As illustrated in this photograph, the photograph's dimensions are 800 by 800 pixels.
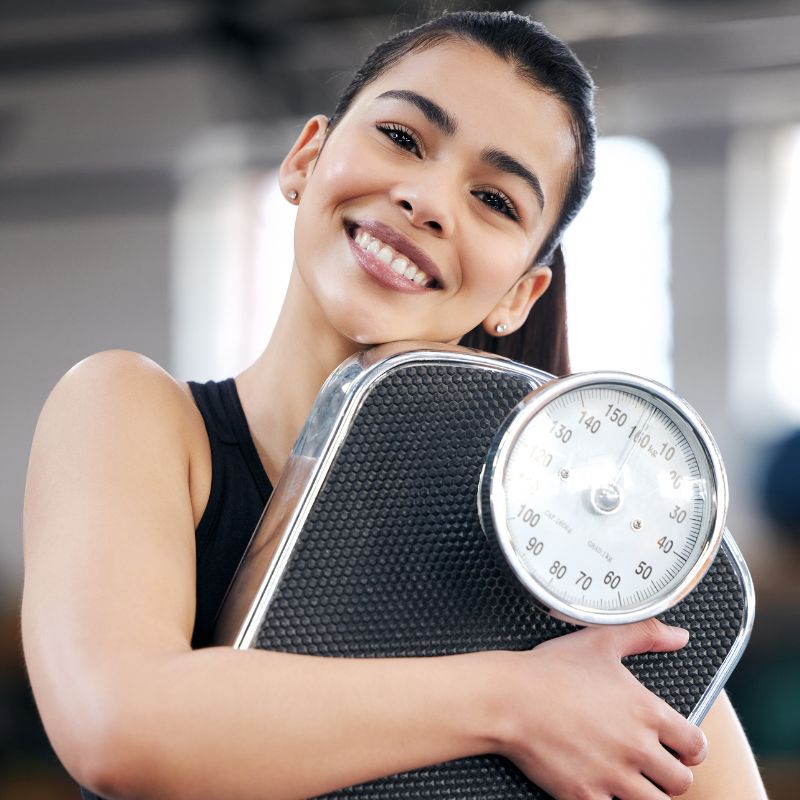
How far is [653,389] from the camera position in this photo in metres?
0.85

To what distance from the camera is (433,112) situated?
1.01 meters

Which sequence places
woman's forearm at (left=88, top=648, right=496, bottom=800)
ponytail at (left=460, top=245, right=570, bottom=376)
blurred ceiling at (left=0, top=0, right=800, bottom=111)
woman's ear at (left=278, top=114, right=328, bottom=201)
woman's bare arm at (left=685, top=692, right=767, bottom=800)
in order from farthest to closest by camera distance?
blurred ceiling at (left=0, top=0, right=800, bottom=111) < ponytail at (left=460, top=245, right=570, bottom=376) < woman's ear at (left=278, top=114, right=328, bottom=201) < woman's bare arm at (left=685, top=692, right=767, bottom=800) < woman's forearm at (left=88, top=648, right=496, bottom=800)

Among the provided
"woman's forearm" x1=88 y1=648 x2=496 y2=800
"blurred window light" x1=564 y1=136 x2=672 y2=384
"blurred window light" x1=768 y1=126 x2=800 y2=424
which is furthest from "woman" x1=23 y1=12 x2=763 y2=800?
"blurred window light" x1=768 y1=126 x2=800 y2=424

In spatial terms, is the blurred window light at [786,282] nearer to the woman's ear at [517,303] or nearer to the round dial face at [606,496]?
the woman's ear at [517,303]

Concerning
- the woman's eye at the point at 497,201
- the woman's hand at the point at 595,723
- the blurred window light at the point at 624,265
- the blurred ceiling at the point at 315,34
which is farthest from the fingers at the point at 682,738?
the blurred window light at the point at 624,265

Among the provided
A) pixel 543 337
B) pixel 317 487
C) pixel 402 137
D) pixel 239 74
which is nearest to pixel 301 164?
pixel 402 137

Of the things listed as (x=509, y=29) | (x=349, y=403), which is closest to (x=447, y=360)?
(x=349, y=403)

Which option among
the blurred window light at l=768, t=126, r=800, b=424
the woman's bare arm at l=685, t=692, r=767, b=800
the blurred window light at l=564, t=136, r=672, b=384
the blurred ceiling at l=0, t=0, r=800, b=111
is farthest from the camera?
the blurred window light at l=768, t=126, r=800, b=424

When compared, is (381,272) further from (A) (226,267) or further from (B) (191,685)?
(A) (226,267)

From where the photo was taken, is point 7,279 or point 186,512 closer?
point 186,512

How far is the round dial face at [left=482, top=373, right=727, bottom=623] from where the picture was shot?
82cm

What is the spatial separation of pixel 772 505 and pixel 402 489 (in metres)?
4.71

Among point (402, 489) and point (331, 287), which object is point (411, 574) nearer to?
point (402, 489)

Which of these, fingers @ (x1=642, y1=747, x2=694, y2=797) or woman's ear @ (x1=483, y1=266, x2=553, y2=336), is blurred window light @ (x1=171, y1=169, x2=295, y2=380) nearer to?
woman's ear @ (x1=483, y1=266, x2=553, y2=336)
